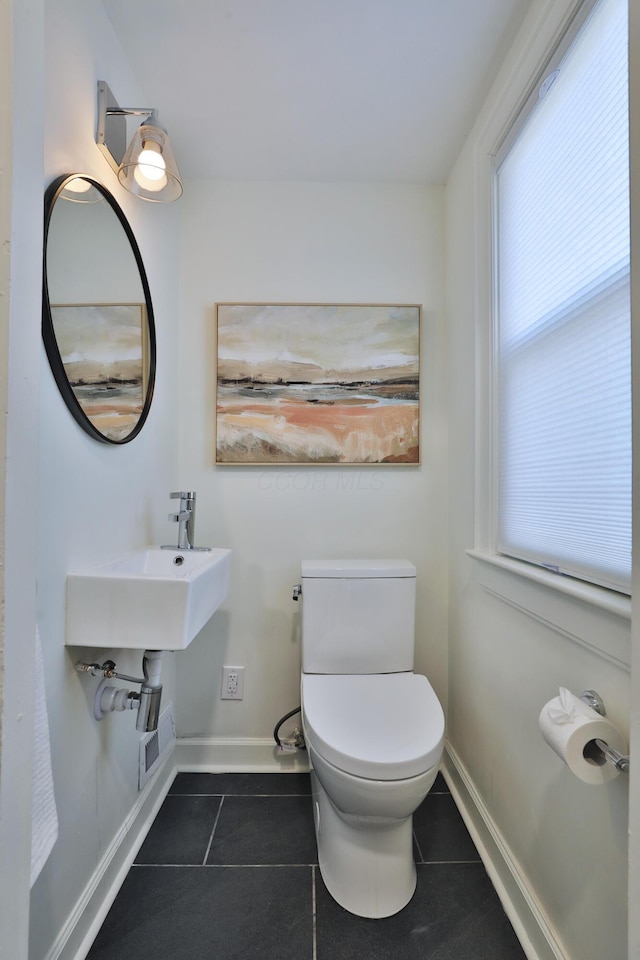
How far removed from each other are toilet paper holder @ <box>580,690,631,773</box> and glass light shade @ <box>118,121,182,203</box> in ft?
5.15

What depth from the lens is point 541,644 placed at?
1.09m

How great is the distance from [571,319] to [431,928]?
4.93 ft

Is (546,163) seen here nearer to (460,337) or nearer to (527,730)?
(460,337)

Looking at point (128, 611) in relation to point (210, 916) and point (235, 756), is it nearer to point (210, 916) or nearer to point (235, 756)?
point (210, 916)

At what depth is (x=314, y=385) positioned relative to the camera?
1789 millimetres

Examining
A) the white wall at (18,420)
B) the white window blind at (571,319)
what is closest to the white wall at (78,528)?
the white wall at (18,420)

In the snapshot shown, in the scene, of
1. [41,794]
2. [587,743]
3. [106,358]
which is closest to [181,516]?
[106,358]

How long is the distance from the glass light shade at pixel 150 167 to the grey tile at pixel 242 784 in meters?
1.93

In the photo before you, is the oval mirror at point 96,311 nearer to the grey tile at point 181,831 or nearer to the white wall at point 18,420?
the white wall at point 18,420

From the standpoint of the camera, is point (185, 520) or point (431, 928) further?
point (185, 520)

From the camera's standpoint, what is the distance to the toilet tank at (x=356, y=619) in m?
1.58

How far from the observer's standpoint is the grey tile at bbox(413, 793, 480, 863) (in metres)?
1.33

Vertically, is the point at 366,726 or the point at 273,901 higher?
the point at 366,726

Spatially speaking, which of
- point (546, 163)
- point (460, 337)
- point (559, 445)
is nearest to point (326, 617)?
point (559, 445)
